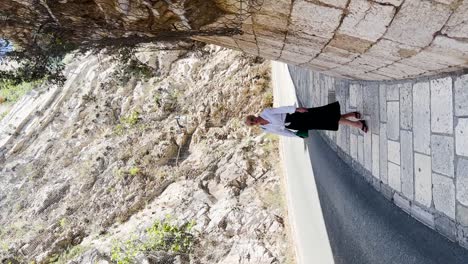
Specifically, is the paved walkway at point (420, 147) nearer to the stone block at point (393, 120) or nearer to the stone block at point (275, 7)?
the stone block at point (393, 120)

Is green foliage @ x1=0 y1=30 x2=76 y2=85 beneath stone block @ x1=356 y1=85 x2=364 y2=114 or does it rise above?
above

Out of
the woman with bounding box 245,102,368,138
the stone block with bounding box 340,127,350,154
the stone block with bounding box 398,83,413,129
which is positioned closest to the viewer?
the stone block with bounding box 398,83,413,129

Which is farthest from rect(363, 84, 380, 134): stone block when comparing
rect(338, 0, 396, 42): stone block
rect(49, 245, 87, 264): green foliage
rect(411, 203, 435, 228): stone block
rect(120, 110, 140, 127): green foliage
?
rect(120, 110, 140, 127): green foliage

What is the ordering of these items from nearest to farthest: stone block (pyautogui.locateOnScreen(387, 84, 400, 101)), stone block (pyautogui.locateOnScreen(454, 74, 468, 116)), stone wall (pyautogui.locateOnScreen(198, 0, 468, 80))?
stone wall (pyautogui.locateOnScreen(198, 0, 468, 80)), stone block (pyautogui.locateOnScreen(454, 74, 468, 116)), stone block (pyautogui.locateOnScreen(387, 84, 400, 101))

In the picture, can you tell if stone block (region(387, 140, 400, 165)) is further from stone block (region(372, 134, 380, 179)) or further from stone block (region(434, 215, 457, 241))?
stone block (region(434, 215, 457, 241))

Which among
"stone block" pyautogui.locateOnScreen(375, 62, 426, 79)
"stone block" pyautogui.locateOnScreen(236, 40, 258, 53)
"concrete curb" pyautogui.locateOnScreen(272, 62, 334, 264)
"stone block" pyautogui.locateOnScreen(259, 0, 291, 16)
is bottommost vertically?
"concrete curb" pyautogui.locateOnScreen(272, 62, 334, 264)

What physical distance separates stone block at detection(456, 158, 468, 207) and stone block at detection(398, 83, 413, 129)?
1.01 meters

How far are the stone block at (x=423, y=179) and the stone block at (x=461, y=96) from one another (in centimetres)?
70

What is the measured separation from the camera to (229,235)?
372 inches

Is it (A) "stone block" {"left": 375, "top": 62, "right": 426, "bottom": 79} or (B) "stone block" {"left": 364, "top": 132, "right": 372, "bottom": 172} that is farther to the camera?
(B) "stone block" {"left": 364, "top": 132, "right": 372, "bottom": 172}

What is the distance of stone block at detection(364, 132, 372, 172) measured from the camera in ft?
20.3

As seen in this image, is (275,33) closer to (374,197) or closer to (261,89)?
(374,197)

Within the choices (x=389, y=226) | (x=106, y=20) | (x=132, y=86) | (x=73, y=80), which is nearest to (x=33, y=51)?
(x=106, y=20)

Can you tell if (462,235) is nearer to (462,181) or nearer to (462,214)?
(462,214)
